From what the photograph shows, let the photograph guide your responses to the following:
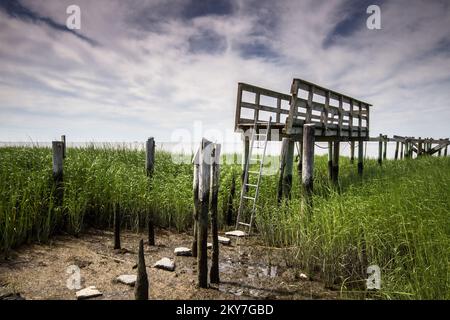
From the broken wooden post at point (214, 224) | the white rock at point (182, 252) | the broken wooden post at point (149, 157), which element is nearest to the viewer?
the broken wooden post at point (214, 224)

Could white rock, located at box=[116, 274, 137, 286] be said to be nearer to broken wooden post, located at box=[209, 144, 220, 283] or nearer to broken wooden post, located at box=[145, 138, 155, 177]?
broken wooden post, located at box=[209, 144, 220, 283]

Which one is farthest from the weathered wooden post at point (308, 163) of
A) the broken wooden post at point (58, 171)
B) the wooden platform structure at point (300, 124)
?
the broken wooden post at point (58, 171)

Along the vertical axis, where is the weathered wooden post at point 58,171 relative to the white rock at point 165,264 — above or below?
above

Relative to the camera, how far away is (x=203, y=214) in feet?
16.9

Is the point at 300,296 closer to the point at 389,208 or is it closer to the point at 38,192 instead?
the point at 389,208

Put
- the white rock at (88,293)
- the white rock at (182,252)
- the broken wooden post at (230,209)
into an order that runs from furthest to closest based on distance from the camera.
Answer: the broken wooden post at (230,209) → the white rock at (182,252) → the white rock at (88,293)

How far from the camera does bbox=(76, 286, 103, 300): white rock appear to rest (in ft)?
15.3

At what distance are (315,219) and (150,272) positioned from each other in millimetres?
3146

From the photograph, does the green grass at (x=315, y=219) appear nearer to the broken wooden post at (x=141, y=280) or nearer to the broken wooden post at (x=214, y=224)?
the broken wooden post at (x=214, y=224)

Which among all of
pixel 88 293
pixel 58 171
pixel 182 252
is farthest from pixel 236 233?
pixel 58 171

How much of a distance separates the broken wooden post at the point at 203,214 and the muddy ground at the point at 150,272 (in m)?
0.28

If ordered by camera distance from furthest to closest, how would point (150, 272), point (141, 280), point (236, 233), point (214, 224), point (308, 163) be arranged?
point (236, 233) < point (308, 163) < point (150, 272) < point (214, 224) < point (141, 280)

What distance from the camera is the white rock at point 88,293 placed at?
15.3ft

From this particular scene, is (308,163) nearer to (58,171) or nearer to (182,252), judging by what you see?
(182,252)
